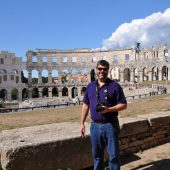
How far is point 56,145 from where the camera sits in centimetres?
480

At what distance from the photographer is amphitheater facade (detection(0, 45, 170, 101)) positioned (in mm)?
67562

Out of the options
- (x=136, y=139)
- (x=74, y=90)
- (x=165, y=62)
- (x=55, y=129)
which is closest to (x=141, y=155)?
(x=136, y=139)

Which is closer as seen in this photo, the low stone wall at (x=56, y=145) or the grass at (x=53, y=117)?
the low stone wall at (x=56, y=145)

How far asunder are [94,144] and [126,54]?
69.0 meters

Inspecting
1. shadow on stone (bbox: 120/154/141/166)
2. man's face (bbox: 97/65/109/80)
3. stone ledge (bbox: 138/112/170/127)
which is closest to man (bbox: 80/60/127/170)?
man's face (bbox: 97/65/109/80)

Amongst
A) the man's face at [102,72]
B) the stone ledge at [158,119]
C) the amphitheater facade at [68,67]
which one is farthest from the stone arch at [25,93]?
the man's face at [102,72]

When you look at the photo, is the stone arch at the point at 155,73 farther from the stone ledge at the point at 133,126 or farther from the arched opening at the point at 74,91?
the stone ledge at the point at 133,126

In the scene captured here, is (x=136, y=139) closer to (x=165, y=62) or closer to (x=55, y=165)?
(x=55, y=165)

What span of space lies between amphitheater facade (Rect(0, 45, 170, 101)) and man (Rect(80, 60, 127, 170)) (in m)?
61.5

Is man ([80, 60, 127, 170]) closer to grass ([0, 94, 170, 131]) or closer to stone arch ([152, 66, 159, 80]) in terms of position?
grass ([0, 94, 170, 131])

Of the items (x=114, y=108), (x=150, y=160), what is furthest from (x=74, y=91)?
(x=114, y=108)

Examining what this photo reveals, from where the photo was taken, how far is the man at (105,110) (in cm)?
440

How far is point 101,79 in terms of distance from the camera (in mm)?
4523

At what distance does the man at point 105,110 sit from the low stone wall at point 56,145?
61 cm
